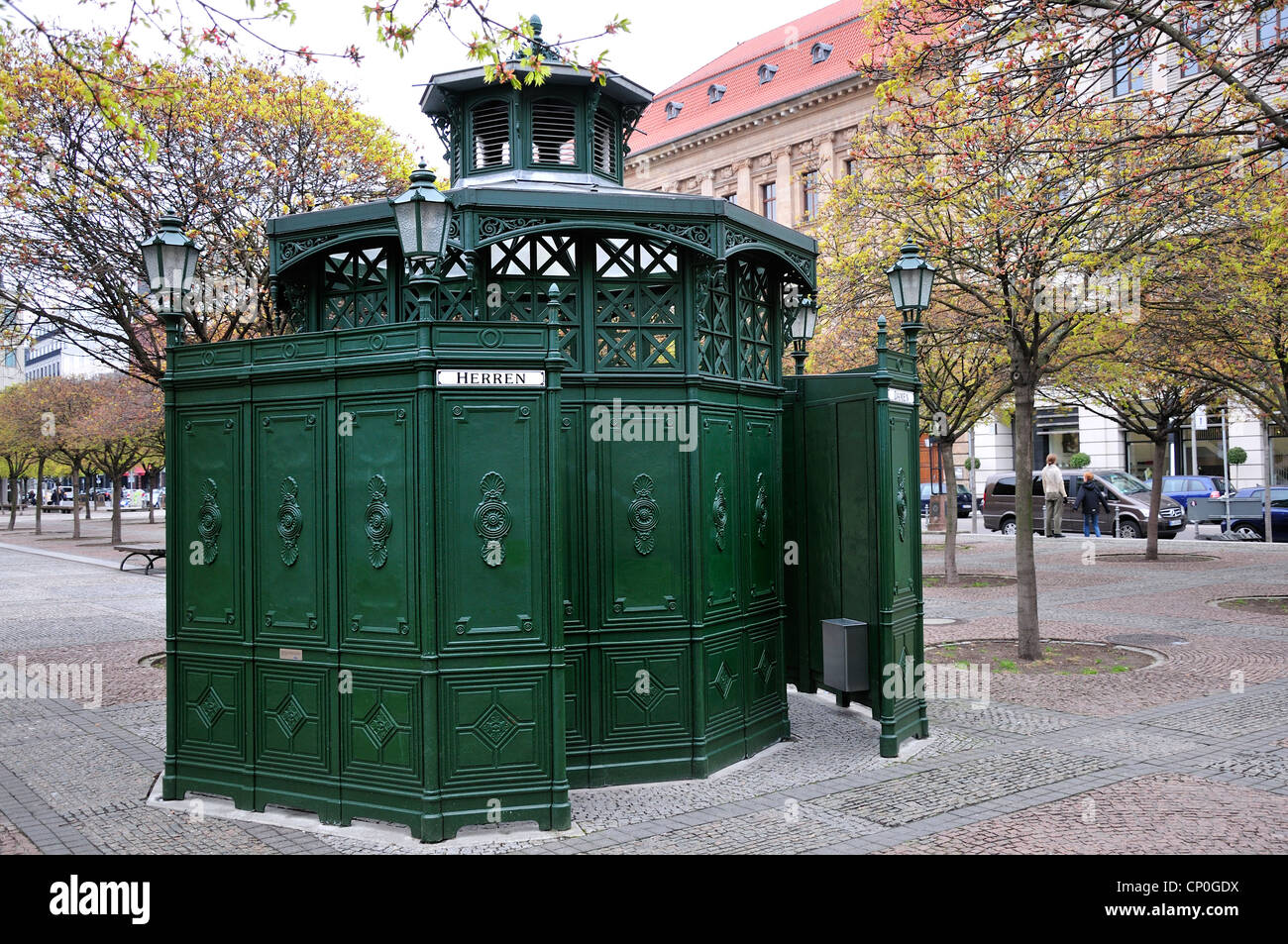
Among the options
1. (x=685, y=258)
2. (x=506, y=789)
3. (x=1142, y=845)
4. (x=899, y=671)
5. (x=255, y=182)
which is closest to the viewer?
(x=1142, y=845)

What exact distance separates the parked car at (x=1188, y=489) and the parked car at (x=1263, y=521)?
151 cm

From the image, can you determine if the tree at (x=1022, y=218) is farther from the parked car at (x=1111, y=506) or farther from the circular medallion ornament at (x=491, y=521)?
the parked car at (x=1111, y=506)

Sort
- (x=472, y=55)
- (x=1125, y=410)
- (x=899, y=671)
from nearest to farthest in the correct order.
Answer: (x=472, y=55), (x=899, y=671), (x=1125, y=410)

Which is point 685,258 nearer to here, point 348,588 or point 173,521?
point 348,588

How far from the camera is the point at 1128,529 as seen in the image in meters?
30.6

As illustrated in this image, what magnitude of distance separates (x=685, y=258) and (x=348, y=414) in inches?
107

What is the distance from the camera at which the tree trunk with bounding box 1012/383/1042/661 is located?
12.3 m

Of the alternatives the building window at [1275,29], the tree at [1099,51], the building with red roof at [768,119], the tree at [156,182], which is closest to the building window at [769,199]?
the building with red roof at [768,119]

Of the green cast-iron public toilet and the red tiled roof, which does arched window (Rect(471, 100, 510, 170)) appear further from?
the red tiled roof

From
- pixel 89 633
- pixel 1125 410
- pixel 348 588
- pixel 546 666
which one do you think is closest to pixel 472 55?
pixel 348 588

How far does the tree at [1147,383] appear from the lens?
1719cm

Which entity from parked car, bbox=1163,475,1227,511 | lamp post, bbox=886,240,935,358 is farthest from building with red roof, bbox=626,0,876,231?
lamp post, bbox=886,240,935,358

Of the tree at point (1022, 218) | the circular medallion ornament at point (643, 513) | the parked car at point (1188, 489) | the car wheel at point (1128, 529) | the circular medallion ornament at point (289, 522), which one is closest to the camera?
the circular medallion ornament at point (289, 522)

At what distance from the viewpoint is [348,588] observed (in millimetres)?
6695
